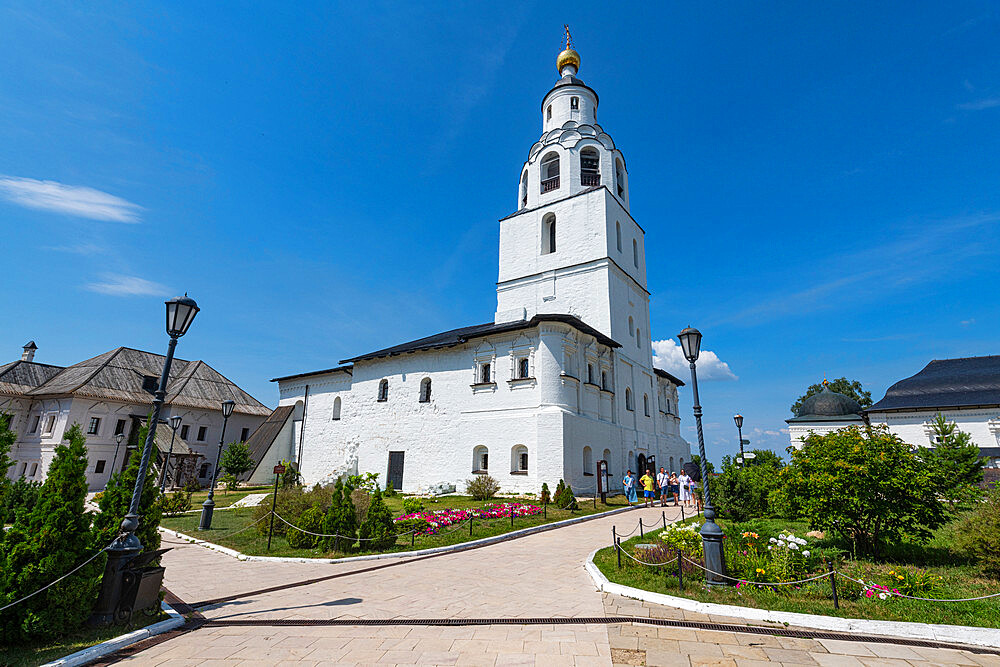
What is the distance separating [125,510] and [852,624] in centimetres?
980

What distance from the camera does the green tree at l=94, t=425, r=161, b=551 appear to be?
622 cm

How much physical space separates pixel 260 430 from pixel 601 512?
28.1m

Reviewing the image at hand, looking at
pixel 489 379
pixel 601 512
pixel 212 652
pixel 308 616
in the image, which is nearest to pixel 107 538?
pixel 212 652

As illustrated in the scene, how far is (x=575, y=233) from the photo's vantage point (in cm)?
2911

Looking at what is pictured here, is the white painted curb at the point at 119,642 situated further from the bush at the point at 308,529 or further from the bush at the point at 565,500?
the bush at the point at 565,500

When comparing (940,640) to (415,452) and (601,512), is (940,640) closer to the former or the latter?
(601,512)

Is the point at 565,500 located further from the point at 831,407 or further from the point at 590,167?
the point at 831,407

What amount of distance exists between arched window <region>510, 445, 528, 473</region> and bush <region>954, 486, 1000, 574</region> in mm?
16530

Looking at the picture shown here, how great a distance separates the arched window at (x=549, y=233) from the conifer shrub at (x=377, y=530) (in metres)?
22.0

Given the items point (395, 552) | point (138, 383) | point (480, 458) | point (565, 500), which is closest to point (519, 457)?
point (480, 458)

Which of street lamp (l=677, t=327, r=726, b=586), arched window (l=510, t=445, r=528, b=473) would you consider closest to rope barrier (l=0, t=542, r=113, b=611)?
street lamp (l=677, t=327, r=726, b=586)

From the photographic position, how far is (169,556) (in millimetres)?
10797

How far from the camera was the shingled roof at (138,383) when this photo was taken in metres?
31.8

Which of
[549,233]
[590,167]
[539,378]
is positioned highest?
[590,167]
